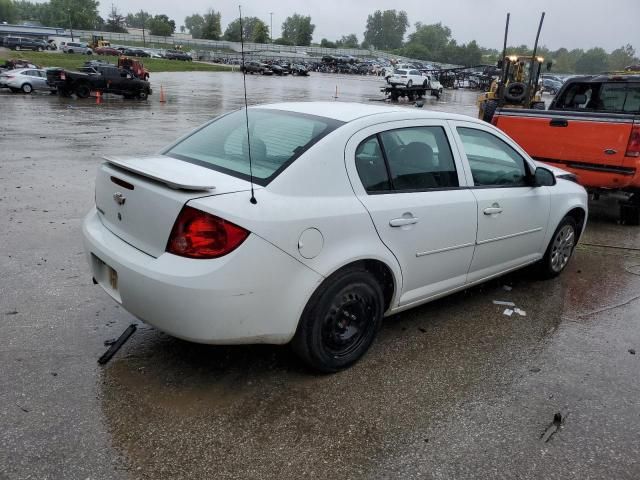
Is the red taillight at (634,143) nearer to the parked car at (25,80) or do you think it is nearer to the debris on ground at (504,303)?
the debris on ground at (504,303)

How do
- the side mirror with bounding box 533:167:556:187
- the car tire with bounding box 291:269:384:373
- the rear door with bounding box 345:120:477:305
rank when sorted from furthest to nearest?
the side mirror with bounding box 533:167:556:187, the rear door with bounding box 345:120:477:305, the car tire with bounding box 291:269:384:373

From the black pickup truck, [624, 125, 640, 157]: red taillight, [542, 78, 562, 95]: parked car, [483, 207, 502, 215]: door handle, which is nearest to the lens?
[483, 207, 502, 215]: door handle

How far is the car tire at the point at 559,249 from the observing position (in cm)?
508

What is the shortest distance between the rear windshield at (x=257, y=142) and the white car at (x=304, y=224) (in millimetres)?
13

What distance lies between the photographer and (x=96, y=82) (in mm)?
25109

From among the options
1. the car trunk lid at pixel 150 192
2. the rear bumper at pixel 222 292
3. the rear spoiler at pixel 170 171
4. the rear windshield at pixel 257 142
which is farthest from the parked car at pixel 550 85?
the rear bumper at pixel 222 292

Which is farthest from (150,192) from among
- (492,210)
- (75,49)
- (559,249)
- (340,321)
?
(75,49)

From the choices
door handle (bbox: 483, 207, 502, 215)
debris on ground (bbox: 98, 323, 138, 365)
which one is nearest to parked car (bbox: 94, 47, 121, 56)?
debris on ground (bbox: 98, 323, 138, 365)

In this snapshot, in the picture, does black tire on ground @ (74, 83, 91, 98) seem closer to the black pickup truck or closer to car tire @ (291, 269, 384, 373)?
the black pickup truck

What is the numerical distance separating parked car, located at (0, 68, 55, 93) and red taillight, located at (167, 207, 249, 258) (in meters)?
26.1

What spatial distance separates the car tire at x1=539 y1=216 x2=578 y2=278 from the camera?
5082 mm

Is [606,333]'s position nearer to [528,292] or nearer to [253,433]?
[528,292]

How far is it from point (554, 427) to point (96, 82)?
1044 inches

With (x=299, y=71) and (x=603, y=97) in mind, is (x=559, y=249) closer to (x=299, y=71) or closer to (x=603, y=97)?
(x=603, y=97)
